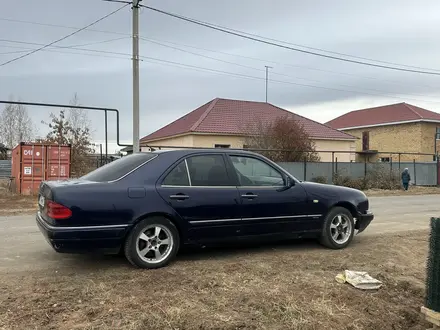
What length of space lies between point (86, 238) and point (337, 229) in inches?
146

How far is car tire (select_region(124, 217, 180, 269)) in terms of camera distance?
5293 millimetres

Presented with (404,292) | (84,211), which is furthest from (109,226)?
(404,292)

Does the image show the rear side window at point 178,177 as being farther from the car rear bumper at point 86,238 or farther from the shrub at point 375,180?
the shrub at point 375,180

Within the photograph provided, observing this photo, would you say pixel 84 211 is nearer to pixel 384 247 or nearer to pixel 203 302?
pixel 203 302

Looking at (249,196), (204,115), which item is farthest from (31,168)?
(204,115)

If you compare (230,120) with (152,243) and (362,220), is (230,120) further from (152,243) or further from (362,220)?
(152,243)

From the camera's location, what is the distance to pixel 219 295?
438 centimetres

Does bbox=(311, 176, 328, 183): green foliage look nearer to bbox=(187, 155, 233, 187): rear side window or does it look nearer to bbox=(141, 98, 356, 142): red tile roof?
bbox=(141, 98, 356, 142): red tile roof

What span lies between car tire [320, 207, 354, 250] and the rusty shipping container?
13.1m

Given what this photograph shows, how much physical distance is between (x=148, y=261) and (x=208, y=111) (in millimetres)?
27870

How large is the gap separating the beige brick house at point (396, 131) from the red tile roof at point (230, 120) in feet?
26.1

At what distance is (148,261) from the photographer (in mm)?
5379

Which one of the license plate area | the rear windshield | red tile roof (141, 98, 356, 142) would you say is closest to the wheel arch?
the rear windshield

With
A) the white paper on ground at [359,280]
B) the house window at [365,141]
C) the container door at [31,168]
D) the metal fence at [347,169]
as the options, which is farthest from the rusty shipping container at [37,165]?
the house window at [365,141]
